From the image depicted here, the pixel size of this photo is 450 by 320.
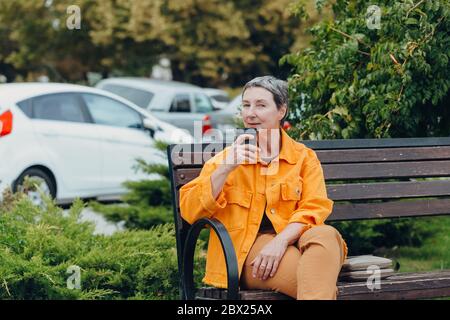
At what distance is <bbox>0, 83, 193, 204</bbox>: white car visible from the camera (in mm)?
11398

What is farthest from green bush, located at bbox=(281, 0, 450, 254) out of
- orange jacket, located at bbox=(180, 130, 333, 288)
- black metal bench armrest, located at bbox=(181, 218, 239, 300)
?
black metal bench armrest, located at bbox=(181, 218, 239, 300)

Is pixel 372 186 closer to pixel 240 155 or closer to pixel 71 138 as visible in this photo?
pixel 240 155

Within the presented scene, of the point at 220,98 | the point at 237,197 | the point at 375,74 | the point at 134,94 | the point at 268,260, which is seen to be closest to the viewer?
the point at 268,260

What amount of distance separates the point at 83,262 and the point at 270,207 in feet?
4.31

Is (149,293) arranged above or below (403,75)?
below

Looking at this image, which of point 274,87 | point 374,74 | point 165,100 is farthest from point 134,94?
point 274,87

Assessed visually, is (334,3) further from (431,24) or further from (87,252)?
(87,252)

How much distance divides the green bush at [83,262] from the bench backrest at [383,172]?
3.24ft

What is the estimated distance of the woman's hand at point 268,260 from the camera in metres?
4.69

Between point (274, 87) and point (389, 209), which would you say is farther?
point (389, 209)

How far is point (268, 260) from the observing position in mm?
4695

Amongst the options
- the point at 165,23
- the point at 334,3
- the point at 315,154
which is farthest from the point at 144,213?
the point at 165,23

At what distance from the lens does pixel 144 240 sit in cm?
628

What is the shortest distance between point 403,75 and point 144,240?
1725 millimetres
